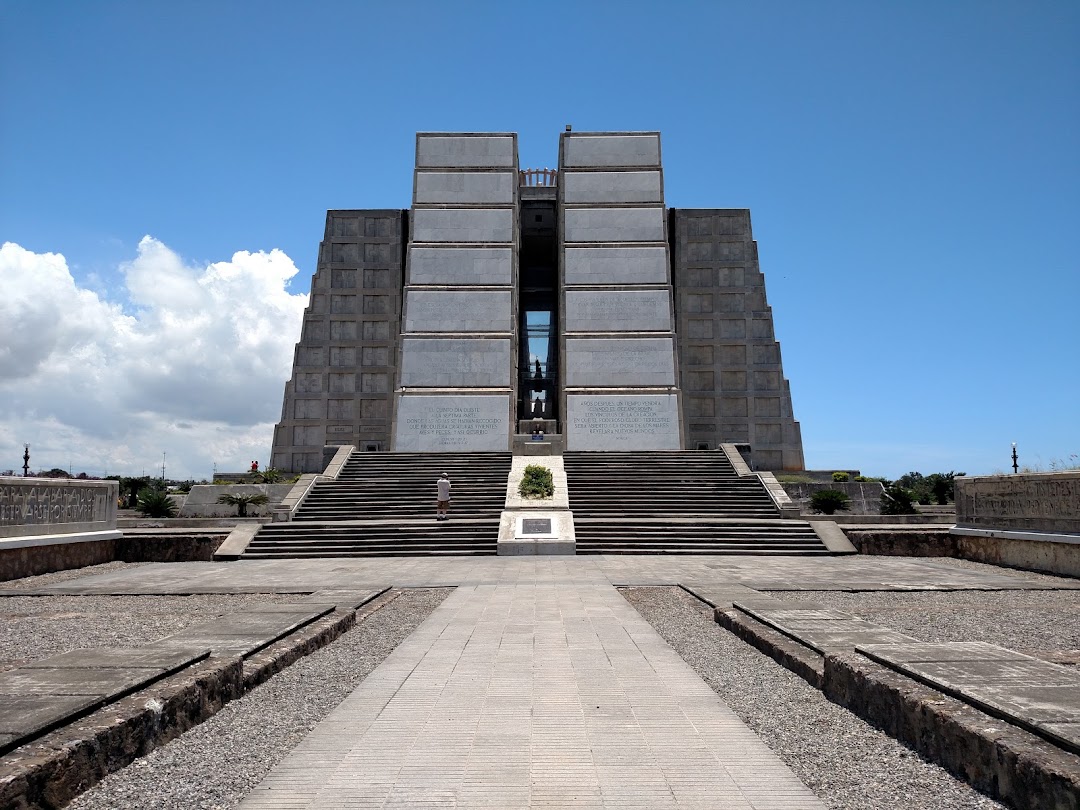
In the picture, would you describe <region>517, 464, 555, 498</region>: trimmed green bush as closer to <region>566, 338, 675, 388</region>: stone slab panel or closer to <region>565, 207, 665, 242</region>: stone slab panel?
<region>566, 338, 675, 388</region>: stone slab panel

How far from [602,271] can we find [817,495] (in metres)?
19.0

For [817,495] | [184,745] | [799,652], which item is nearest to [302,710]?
[184,745]

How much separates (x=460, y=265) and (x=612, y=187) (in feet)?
30.5

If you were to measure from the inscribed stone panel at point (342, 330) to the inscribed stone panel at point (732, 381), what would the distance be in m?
20.2

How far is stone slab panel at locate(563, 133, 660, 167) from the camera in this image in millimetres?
40281

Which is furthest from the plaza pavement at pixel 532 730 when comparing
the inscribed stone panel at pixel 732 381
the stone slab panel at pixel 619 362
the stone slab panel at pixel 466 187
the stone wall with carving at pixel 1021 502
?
the stone slab panel at pixel 466 187

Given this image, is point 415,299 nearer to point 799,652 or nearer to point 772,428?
point 772,428

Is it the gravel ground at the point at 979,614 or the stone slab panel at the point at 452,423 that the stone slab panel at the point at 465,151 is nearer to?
the stone slab panel at the point at 452,423

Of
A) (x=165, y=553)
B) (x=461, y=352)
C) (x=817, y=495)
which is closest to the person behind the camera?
(x=165, y=553)

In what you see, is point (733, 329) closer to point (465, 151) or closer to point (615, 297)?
point (615, 297)

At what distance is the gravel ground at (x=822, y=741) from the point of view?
11.3 ft

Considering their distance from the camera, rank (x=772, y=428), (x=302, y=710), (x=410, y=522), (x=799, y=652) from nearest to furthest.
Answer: (x=302, y=710) < (x=799, y=652) < (x=410, y=522) < (x=772, y=428)

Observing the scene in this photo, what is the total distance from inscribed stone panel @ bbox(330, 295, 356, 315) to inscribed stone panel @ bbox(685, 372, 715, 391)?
18.7m

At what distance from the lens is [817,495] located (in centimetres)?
2238
